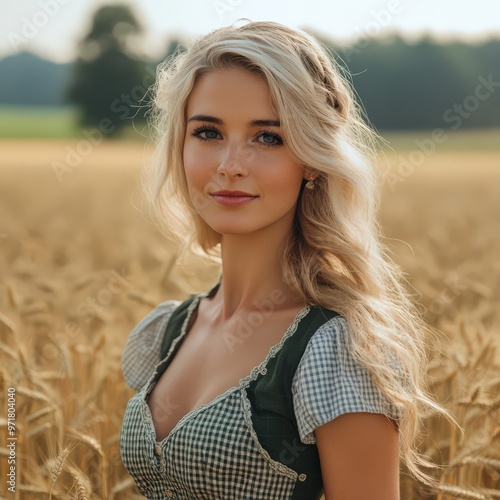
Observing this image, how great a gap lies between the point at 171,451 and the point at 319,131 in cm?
90

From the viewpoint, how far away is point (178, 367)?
2.33 metres

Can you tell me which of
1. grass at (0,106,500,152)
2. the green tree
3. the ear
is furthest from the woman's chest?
the green tree

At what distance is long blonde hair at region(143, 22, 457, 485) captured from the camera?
1.98 metres

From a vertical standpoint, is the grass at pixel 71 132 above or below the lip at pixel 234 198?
below

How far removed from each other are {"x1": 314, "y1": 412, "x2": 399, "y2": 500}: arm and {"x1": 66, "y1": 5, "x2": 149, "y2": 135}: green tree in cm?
3914

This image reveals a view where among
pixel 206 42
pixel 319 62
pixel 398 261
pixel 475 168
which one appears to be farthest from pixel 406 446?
pixel 475 168

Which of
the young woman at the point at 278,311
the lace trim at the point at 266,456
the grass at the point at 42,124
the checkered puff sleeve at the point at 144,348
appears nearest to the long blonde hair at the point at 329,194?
the young woman at the point at 278,311

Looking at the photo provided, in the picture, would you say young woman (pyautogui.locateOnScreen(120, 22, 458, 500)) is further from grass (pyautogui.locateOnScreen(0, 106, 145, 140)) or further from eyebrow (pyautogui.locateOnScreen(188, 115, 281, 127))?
grass (pyautogui.locateOnScreen(0, 106, 145, 140))

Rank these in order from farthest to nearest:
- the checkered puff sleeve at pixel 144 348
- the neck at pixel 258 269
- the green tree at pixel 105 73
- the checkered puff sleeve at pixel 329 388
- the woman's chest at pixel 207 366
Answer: the green tree at pixel 105 73 → the checkered puff sleeve at pixel 144 348 → the neck at pixel 258 269 → the woman's chest at pixel 207 366 → the checkered puff sleeve at pixel 329 388

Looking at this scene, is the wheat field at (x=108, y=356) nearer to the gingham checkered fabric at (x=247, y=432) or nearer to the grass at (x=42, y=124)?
the gingham checkered fabric at (x=247, y=432)

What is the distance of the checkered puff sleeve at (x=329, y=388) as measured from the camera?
1833 mm

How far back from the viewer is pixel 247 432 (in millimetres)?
1919

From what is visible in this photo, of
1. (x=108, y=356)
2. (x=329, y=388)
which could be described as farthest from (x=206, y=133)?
(x=108, y=356)

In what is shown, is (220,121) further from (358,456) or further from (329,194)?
(358,456)
